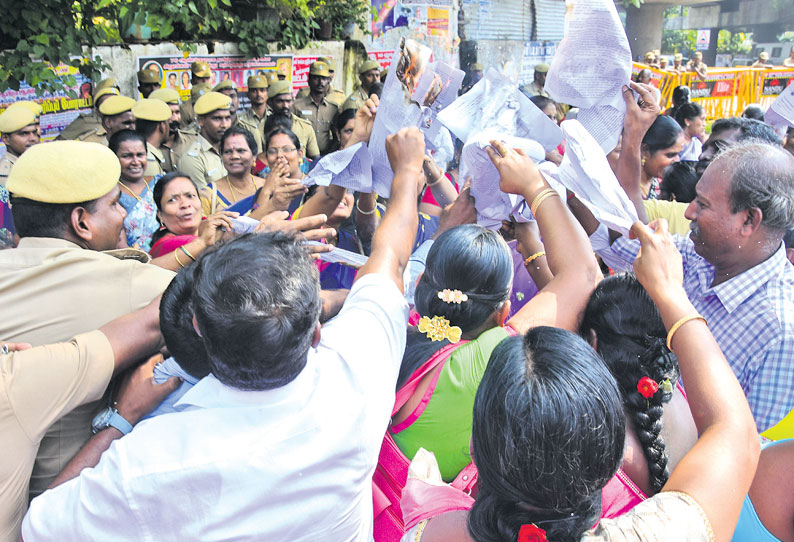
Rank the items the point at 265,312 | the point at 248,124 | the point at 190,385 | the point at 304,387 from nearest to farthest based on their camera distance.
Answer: the point at 265,312
the point at 304,387
the point at 190,385
the point at 248,124

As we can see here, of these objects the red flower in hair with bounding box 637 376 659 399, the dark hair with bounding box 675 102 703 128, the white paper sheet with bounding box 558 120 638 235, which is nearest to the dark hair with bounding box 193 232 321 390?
the red flower in hair with bounding box 637 376 659 399

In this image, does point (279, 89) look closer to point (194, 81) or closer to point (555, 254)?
point (194, 81)

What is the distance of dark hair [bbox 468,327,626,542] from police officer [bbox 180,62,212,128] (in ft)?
21.4

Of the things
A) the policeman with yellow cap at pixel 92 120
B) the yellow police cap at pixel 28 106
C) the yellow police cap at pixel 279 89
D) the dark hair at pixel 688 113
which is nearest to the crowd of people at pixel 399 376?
the yellow police cap at pixel 28 106

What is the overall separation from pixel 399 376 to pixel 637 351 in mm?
653

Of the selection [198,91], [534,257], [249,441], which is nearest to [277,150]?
[534,257]

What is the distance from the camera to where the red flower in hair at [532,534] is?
0.99m

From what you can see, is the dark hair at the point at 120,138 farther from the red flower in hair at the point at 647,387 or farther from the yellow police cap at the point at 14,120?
the red flower in hair at the point at 647,387

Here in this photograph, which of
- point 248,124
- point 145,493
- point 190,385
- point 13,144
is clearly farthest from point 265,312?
point 248,124

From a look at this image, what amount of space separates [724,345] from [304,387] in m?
1.51

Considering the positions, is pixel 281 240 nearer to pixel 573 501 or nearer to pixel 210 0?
pixel 573 501

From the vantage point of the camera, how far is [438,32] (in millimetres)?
10289

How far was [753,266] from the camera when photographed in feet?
6.60

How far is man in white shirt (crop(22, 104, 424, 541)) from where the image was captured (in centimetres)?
111
